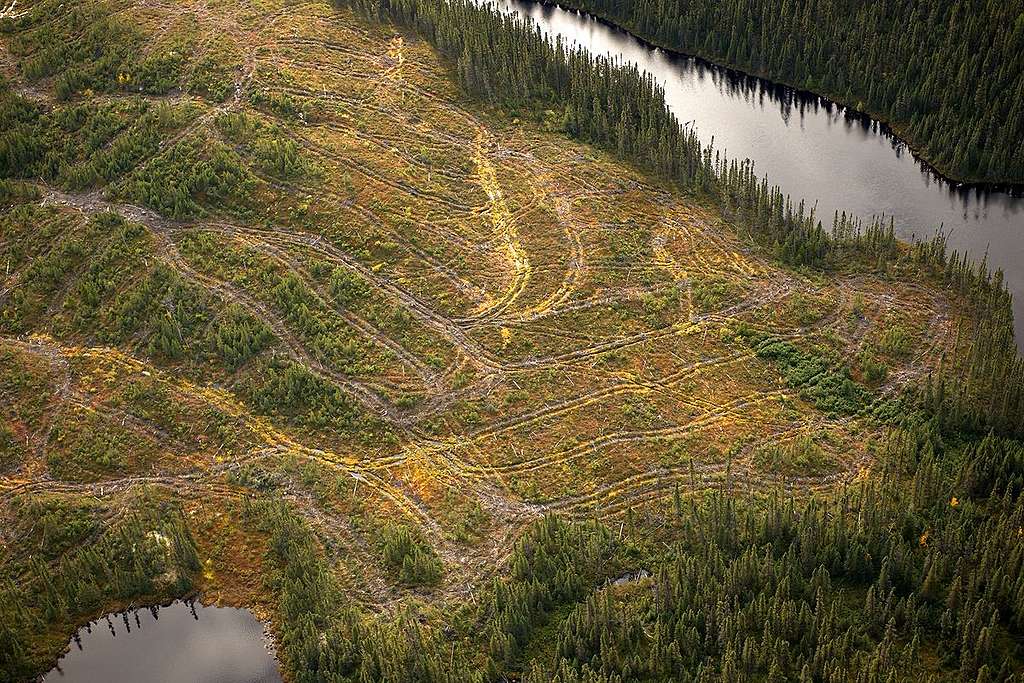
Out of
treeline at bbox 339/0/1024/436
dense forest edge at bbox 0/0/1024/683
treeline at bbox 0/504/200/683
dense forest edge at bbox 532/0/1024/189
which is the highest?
dense forest edge at bbox 532/0/1024/189

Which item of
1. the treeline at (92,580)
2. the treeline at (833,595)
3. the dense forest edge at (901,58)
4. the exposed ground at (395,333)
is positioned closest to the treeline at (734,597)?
the treeline at (833,595)

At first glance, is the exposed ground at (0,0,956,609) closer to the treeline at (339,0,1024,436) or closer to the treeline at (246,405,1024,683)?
the treeline at (339,0,1024,436)

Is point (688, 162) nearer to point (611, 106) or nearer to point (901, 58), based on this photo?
point (611, 106)

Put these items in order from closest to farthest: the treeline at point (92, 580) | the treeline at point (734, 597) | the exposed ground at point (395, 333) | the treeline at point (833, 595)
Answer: the treeline at point (833, 595)
the treeline at point (734, 597)
the treeline at point (92, 580)
the exposed ground at point (395, 333)

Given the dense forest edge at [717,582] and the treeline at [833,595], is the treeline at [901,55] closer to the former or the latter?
the dense forest edge at [717,582]

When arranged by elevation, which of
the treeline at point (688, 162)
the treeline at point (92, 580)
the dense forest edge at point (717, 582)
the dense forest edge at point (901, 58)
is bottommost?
the treeline at point (92, 580)

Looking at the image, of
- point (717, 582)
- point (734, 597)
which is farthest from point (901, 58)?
point (734, 597)

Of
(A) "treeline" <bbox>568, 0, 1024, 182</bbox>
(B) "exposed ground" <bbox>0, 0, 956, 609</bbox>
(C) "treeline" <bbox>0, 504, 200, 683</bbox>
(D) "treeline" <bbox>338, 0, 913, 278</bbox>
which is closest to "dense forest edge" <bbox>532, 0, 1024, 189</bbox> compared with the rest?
(A) "treeline" <bbox>568, 0, 1024, 182</bbox>
